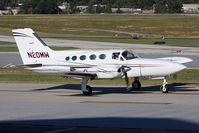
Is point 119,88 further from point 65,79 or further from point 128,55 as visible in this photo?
point 65,79

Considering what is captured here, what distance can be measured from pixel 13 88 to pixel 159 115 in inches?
550

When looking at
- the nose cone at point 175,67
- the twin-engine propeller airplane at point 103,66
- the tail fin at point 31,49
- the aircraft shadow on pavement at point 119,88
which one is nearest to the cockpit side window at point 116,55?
the twin-engine propeller airplane at point 103,66

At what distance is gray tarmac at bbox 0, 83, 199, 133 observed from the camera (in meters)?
18.4

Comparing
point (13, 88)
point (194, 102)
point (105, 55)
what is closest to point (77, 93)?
point (105, 55)

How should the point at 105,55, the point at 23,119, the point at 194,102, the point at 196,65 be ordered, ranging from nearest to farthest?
the point at 23,119 → the point at 194,102 → the point at 105,55 → the point at 196,65

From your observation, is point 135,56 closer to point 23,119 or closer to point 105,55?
point 105,55

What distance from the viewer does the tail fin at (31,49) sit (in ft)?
99.0

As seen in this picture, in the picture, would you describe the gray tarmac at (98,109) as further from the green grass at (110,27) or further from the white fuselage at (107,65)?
the green grass at (110,27)

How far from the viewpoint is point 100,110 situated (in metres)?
22.5

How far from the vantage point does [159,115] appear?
20.6 metres

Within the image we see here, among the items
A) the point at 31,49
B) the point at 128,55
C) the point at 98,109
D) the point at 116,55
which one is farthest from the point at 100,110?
the point at 31,49

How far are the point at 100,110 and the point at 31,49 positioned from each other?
9318 mm

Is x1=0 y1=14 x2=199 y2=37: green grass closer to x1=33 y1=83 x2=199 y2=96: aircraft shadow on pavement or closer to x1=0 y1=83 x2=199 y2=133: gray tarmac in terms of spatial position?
x1=33 y1=83 x2=199 y2=96: aircraft shadow on pavement

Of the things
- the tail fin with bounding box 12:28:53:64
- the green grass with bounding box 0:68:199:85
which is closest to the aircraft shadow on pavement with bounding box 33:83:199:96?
the green grass with bounding box 0:68:199:85
